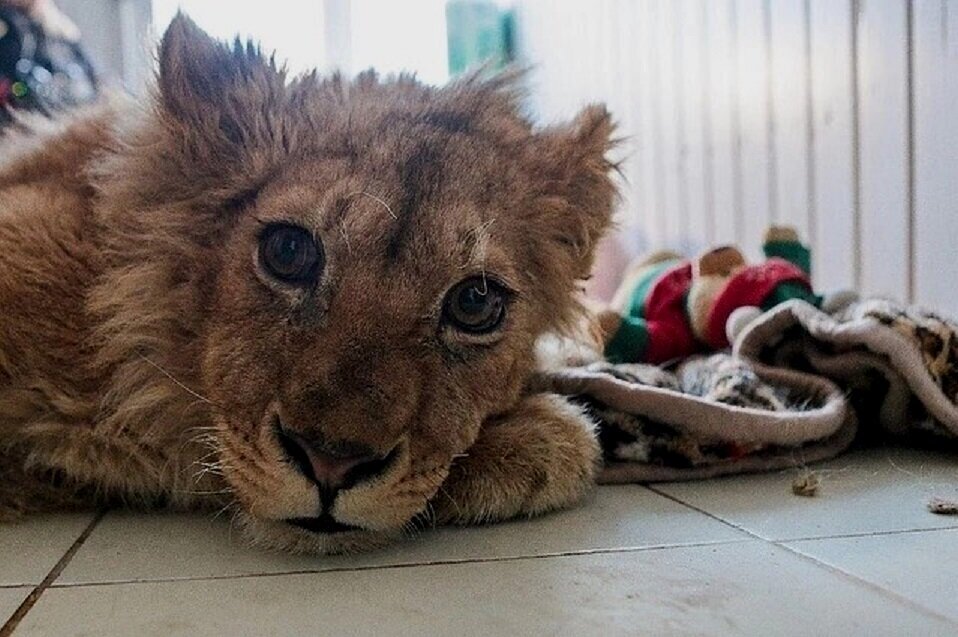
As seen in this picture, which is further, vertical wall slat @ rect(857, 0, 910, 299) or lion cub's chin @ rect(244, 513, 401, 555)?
vertical wall slat @ rect(857, 0, 910, 299)

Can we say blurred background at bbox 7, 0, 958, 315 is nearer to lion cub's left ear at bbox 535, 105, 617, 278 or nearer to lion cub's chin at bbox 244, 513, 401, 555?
lion cub's left ear at bbox 535, 105, 617, 278

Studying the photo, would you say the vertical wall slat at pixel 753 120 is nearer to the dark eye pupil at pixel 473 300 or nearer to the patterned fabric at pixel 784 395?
the patterned fabric at pixel 784 395

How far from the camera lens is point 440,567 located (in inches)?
48.8

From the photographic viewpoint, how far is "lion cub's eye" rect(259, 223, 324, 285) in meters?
1.37

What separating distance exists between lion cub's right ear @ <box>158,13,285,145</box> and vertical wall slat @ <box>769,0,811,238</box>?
1623 millimetres

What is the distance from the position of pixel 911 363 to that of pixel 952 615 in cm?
87

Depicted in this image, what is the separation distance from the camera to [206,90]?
1.58m

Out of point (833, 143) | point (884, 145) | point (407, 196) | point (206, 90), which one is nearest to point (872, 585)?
point (407, 196)

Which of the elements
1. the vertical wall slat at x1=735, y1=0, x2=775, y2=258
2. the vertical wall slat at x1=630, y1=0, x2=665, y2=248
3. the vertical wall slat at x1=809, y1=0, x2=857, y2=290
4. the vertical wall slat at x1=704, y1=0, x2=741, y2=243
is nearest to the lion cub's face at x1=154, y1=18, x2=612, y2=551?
the vertical wall slat at x1=809, y1=0, x2=857, y2=290

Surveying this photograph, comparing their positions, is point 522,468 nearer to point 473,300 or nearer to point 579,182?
point 473,300

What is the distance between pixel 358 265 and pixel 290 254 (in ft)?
0.36

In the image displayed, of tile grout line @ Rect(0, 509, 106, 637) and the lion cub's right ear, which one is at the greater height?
the lion cub's right ear

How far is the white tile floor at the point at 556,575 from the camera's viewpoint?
40.4 inches

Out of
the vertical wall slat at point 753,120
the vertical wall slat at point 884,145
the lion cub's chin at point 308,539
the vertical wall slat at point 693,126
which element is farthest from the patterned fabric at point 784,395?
the vertical wall slat at point 693,126
